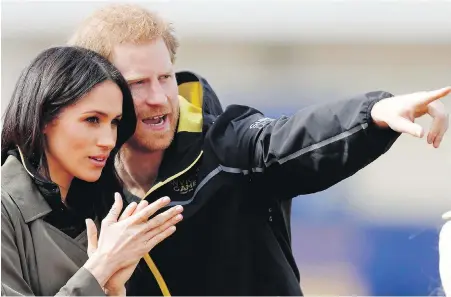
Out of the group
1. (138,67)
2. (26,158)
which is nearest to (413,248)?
(138,67)

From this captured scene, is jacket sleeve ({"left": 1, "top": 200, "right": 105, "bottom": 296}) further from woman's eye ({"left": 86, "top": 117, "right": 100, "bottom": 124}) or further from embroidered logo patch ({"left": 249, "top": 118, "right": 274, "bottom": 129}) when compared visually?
embroidered logo patch ({"left": 249, "top": 118, "right": 274, "bottom": 129})

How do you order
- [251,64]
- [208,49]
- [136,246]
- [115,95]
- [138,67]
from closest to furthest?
[136,246], [115,95], [138,67], [208,49], [251,64]

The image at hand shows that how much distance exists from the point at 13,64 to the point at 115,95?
1.32m

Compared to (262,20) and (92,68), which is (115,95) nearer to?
(92,68)

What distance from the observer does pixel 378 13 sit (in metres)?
3.19

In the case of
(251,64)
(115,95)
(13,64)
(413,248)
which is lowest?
(413,248)

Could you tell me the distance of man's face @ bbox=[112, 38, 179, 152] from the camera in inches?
71.5

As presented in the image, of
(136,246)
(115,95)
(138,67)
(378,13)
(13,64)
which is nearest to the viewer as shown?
(136,246)

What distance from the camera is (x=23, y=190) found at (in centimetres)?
157

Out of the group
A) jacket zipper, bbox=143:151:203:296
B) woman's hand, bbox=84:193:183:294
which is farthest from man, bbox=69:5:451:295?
woman's hand, bbox=84:193:183:294

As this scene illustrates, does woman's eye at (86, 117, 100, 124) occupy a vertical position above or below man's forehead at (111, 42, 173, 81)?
below

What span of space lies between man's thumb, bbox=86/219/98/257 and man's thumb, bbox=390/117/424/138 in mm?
580

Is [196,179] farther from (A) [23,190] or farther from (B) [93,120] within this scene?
(A) [23,190]

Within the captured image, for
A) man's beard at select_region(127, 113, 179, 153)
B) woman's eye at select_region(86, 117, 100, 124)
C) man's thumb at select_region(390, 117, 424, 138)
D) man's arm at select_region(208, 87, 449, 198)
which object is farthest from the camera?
man's beard at select_region(127, 113, 179, 153)
